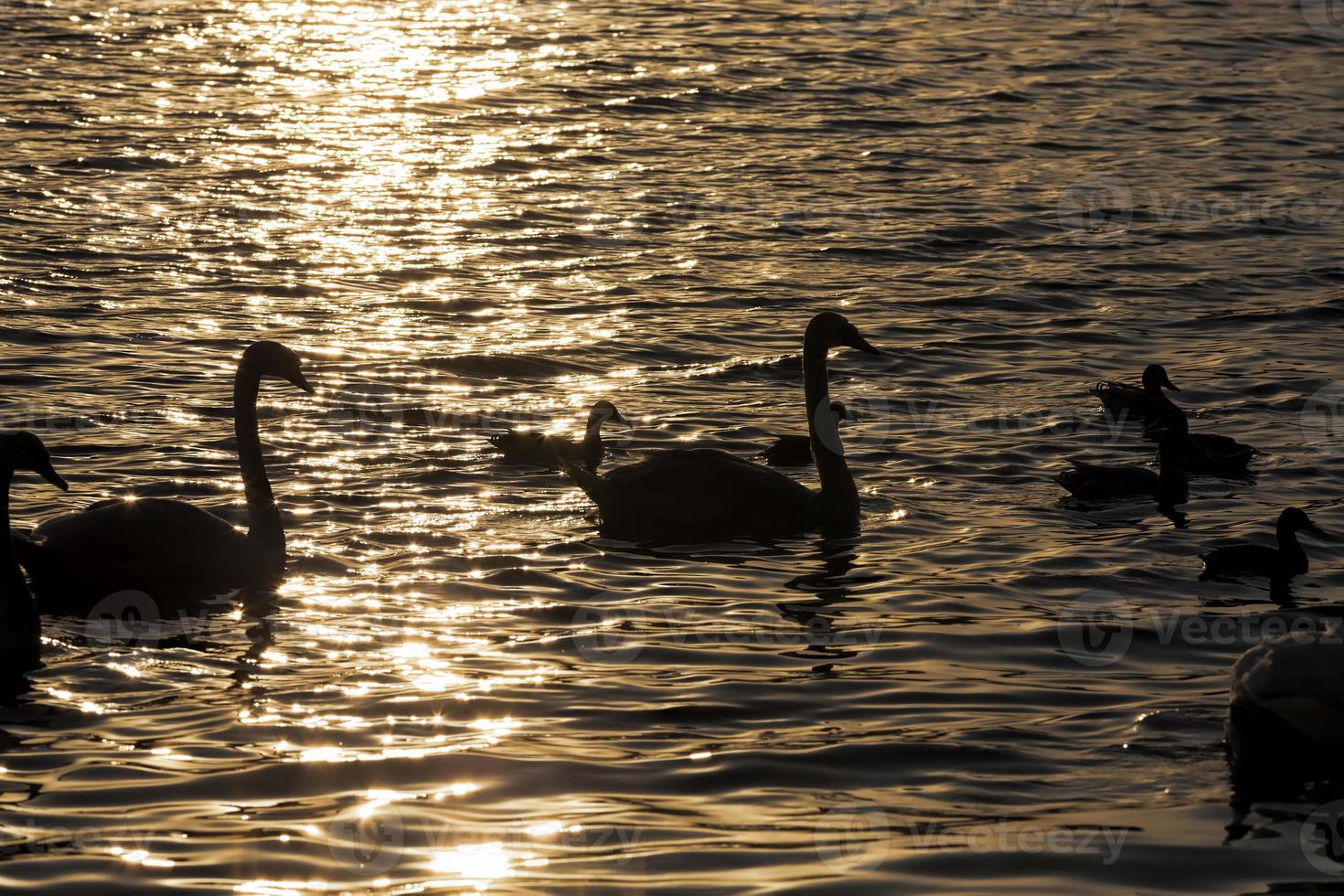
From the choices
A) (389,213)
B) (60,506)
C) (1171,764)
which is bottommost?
(1171,764)

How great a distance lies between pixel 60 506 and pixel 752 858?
22.2 ft

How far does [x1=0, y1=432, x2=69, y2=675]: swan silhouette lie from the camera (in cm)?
965

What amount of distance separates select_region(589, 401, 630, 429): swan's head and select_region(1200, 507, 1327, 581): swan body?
490cm

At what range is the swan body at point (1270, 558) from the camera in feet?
37.8

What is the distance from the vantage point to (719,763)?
8.58m

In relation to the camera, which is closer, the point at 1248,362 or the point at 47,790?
the point at 47,790

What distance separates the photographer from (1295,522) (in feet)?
39.8

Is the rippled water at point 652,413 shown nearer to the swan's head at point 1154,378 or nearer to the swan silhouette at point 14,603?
the swan silhouette at point 14,603

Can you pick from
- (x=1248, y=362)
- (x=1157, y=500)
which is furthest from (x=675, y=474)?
(x=1248, y=362)

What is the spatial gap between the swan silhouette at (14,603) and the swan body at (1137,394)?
9.38 metres

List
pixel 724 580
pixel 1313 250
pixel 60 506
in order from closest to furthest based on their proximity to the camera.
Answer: pixel 724 580
pixel 60 506
pixel 1313 250

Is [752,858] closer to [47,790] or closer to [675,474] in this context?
[47,790]

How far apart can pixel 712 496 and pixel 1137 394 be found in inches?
202

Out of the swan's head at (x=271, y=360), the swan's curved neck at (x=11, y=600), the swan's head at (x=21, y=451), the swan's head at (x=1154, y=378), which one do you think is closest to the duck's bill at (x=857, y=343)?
the swan's head at (x=1154, y=378)
